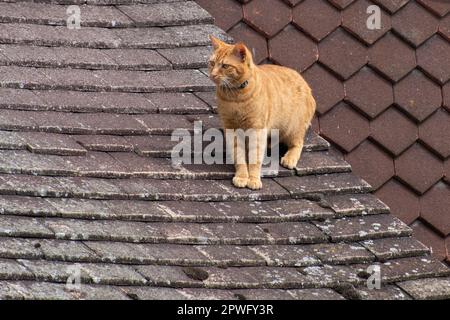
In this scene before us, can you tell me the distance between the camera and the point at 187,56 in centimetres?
962

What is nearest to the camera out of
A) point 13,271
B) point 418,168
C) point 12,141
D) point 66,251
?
point 13,271

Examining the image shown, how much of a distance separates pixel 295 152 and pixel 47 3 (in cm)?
184

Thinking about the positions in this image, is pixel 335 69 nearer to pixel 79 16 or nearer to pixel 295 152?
pixel 295 152

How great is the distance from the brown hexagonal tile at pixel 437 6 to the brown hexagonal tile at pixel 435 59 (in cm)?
18

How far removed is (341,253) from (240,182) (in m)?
0.74

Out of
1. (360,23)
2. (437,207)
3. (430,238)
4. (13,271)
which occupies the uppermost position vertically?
(360,23)

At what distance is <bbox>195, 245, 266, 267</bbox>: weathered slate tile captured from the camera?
8117 millimetres

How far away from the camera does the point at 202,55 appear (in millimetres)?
9672

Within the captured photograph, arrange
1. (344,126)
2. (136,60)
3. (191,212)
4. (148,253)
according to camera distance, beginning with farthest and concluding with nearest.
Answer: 1. (344,126)
2. (136,60)
3. (191,212)
4. (148,253)

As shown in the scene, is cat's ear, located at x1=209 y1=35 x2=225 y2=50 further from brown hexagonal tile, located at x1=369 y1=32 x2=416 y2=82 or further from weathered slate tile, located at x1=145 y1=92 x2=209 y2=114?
brown hexagonal tile, located at x1=369 y1=32 x2=416 y2=82

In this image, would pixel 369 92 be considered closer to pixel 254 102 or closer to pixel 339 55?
pixel 339 55

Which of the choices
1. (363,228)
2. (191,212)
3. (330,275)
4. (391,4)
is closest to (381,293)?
(330,275)

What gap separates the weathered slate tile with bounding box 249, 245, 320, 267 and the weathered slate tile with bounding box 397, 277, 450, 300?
52 centimetres

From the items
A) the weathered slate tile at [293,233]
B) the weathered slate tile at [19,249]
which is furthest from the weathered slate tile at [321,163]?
the weathered slate tile at [19,249]
